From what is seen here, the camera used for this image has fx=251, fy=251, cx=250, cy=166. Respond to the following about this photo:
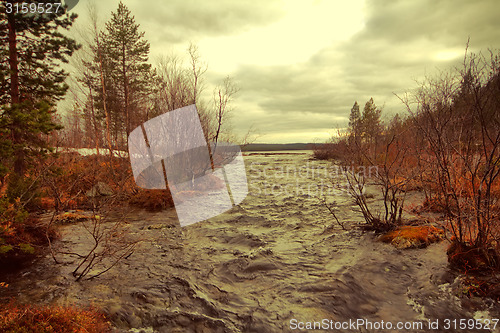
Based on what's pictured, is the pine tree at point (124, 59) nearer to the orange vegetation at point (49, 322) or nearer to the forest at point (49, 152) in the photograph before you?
the forest at point (49, 152)

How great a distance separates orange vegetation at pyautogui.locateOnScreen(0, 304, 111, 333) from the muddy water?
1.53 feet

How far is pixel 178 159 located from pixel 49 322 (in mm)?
11672

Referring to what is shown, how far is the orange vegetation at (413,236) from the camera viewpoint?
643 cm

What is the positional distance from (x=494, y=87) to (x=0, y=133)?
1036 centimetres

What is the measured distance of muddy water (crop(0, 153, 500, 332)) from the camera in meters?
4.12

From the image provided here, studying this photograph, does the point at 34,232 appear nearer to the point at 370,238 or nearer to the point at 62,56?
the point at 62,56

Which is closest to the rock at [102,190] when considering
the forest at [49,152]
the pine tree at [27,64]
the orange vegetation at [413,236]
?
the forest at [49,152]

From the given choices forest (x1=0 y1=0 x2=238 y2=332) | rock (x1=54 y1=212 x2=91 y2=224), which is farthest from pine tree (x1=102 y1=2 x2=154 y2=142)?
rock (x1=54 y1=212 x2=91 y2=224)

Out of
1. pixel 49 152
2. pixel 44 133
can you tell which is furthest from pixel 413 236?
pixel 49 152

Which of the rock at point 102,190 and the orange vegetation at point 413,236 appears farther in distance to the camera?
the rock at point 102,190

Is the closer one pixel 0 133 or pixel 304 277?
pixel 304 277

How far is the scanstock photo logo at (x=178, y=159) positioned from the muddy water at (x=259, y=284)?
5179mm

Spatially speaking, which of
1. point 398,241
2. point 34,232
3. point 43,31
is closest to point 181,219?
point 34,232

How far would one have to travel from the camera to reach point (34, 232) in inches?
257
